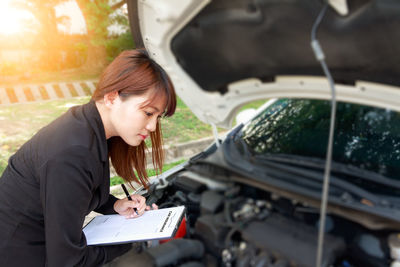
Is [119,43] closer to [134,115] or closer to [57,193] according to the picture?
[134,115]

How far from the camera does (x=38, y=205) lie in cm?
132

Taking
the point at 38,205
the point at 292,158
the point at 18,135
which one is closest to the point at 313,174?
the point at 292,158

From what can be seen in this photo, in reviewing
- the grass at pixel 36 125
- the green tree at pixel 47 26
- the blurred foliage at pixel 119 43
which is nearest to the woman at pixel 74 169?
the grass at pixel 36 125

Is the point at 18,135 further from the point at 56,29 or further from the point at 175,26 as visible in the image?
the point at 56,29

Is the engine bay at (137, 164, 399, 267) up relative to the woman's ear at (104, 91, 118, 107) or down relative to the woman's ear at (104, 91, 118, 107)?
down

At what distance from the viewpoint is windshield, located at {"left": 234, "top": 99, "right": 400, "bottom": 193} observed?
3.99 feet

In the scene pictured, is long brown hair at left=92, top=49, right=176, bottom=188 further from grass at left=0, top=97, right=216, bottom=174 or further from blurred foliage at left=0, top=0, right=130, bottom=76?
blurred foliage at left=0, top=0, right=130, bottom=76

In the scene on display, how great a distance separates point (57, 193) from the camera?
1133mm

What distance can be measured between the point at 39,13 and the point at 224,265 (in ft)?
28.9

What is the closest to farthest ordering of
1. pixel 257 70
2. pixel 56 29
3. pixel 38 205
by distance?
pixel 257 70 → pixel 38 205 → pixel 56 29

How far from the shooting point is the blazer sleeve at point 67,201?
3.71 ft

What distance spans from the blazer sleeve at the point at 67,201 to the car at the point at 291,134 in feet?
1.40

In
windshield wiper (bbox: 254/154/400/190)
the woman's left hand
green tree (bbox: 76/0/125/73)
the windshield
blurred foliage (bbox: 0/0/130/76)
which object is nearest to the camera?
windshield wiper (bbox: 254/154/400/190)

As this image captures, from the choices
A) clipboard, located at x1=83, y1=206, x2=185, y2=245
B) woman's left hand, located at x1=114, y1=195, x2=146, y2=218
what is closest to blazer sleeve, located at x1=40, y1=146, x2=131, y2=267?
clipboard, located at x1=83, y1=206, x2=185, y2=245
